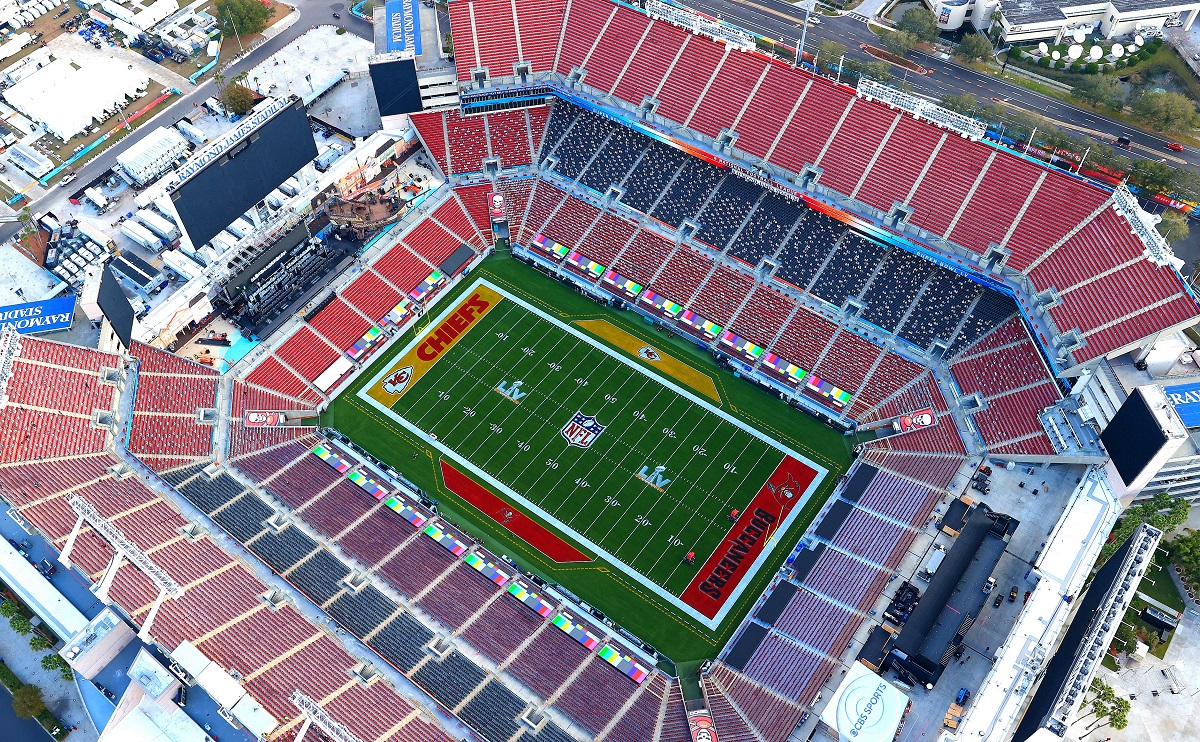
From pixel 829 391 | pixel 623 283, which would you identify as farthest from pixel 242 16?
pixel 829 391

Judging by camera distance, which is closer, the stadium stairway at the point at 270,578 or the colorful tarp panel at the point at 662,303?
the stadium stairway at the point at 270,578

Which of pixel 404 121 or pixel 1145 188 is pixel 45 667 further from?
pixel 1145 188

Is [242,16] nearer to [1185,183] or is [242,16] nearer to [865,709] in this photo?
[865,709]

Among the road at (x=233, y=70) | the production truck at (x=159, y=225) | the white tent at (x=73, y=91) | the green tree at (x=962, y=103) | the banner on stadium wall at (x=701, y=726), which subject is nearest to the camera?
the banner on stadium wall at (x=701, y=726)

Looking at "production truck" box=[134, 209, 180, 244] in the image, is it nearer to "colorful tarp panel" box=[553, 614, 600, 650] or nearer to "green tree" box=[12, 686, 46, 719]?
"green tree" box=[12, 686, 46, 719]

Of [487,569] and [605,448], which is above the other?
[605,448]

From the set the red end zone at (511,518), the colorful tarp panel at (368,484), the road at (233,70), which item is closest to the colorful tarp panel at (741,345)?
the red end zone at (511,518)

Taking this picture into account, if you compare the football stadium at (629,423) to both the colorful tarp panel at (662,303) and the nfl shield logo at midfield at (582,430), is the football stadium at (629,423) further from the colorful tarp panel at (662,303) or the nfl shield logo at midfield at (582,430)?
the colorful tarp panel at (662,303)
